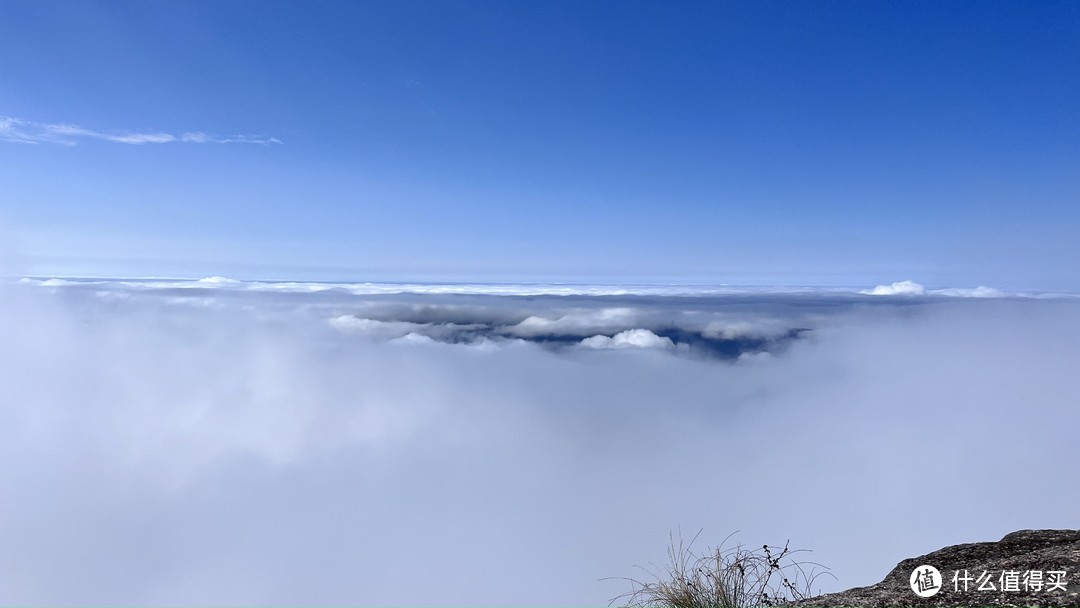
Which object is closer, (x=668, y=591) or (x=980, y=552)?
(x=668, y=591)

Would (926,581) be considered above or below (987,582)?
below

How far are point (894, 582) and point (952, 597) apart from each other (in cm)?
56

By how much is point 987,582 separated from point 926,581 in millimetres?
431

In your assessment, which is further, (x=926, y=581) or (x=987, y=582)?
(x=926, y=581)

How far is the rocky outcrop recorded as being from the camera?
4792mm

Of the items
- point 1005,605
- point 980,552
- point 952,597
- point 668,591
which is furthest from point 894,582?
point 668,591

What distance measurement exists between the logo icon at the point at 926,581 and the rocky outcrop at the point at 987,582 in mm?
16

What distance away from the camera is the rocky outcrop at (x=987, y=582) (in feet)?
15.7

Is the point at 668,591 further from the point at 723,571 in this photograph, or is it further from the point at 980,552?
the point at 980,552

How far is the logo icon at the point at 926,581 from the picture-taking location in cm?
517

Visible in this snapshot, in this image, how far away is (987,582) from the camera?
509cm

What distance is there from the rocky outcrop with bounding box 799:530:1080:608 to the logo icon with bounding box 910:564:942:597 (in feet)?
0.05

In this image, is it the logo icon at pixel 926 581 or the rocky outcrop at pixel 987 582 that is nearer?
the rocky outcrop at pixel 987 582

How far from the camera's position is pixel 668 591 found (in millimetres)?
5527
